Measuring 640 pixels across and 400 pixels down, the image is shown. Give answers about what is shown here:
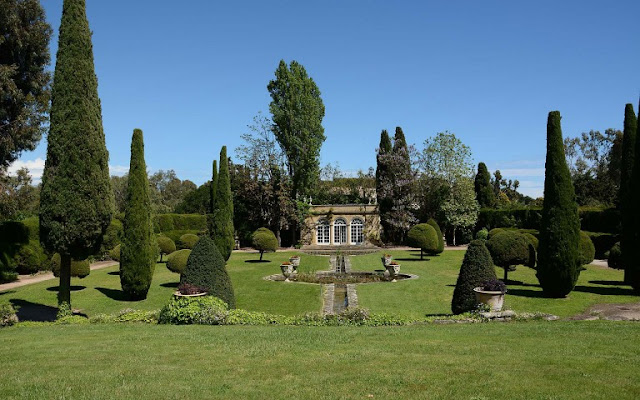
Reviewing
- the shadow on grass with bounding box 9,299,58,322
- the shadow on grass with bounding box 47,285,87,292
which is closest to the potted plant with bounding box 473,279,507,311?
the shadow on grass with bounding box 9,299,58,322

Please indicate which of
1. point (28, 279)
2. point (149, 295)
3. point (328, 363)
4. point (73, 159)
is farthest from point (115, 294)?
point (328, 363)

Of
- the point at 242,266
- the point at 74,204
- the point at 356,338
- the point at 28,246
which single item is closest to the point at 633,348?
the point at 356,338

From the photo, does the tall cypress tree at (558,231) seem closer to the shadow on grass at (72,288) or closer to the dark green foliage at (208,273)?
the dark green foliage at (208,273)

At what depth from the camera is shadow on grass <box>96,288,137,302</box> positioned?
16.9 metres

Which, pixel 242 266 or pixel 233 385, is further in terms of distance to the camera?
pixel 242 266

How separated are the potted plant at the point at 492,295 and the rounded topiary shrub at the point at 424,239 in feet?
55.3

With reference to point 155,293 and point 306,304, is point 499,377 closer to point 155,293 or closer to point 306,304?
point 306,304

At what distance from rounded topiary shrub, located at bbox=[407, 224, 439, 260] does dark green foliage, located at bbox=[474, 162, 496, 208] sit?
17.6 metres

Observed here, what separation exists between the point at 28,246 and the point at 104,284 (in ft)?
19.6

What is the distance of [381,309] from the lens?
15.0 m

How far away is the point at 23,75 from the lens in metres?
22.4

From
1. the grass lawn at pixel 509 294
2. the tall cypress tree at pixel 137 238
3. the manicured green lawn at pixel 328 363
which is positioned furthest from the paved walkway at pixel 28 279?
the grass lawn at pixel 509 294

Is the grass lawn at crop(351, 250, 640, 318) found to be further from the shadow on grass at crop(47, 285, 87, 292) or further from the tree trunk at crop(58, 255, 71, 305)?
the shadow on grass at crop(47, 285, 87, 292)

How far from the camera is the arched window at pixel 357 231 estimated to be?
1708 inches
